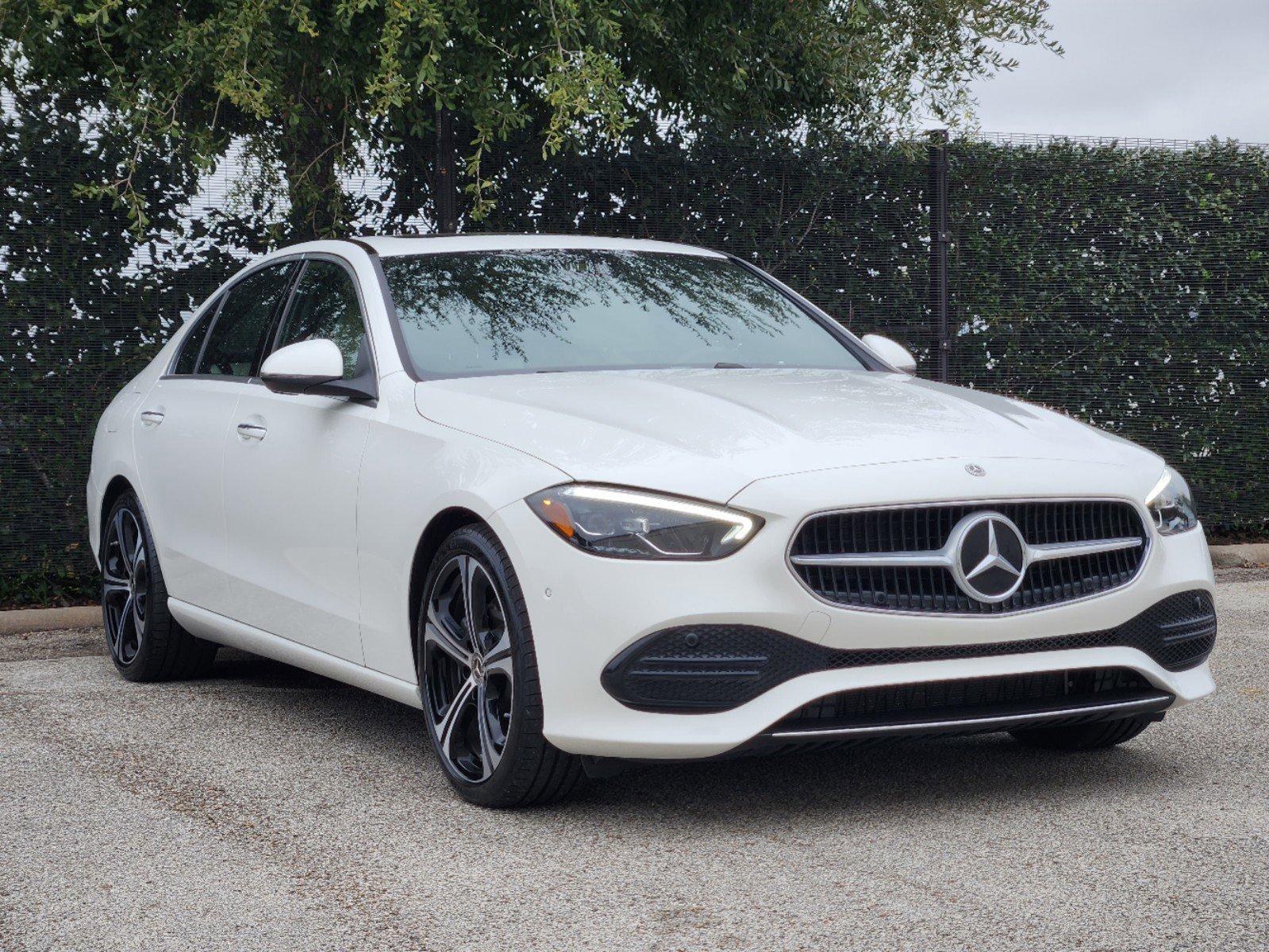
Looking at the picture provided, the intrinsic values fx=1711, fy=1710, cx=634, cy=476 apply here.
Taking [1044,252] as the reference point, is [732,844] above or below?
below

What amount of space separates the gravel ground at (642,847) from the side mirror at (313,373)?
1154 mm

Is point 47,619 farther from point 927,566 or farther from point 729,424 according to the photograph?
point 927,566

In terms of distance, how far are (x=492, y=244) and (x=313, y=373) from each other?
1.14m

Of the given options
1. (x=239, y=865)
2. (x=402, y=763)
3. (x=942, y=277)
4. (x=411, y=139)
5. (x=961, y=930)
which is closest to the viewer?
(x=961, y=930)

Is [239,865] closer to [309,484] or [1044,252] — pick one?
[309,484]

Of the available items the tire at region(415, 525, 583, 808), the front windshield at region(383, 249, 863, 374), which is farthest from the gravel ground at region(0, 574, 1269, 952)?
the front windshield at region(383, 249, 863, 374)

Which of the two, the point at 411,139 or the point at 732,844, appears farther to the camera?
the point at 411,139

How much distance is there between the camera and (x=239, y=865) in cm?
412

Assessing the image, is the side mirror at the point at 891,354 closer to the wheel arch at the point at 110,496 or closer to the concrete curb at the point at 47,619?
the wheel arch at the point at 110,496

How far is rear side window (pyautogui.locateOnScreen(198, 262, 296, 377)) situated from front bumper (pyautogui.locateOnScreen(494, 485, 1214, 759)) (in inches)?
90.2

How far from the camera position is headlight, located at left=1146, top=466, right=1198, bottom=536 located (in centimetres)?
459

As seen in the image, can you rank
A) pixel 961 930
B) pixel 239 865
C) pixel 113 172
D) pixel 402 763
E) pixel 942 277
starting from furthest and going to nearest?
pixel 942 277 < pixel 113 172 < pixel 402 763 < pixel 239 865 < pixel 961 930

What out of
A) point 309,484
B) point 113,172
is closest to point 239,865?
point 309,484

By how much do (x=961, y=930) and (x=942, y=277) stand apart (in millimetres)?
7153
